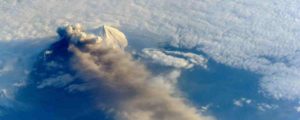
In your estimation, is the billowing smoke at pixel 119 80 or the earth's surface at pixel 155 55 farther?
the earth's surface at pixel 155 55

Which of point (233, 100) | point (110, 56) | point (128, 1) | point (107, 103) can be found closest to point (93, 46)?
point (110, 56)

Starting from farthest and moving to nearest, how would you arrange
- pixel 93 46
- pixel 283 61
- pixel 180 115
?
pixel 180 115 < pixel 283 61 < pixel 93 46

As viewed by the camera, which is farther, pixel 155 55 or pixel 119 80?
pixel 119 80

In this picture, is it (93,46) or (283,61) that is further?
(283,61)

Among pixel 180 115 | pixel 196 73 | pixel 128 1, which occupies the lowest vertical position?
pixel 180 115

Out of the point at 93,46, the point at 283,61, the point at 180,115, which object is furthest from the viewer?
the point at 180,115

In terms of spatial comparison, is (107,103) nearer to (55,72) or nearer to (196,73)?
(55,72)

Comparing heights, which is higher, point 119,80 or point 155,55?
point 155,55

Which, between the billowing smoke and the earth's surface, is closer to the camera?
the billowing smoke
